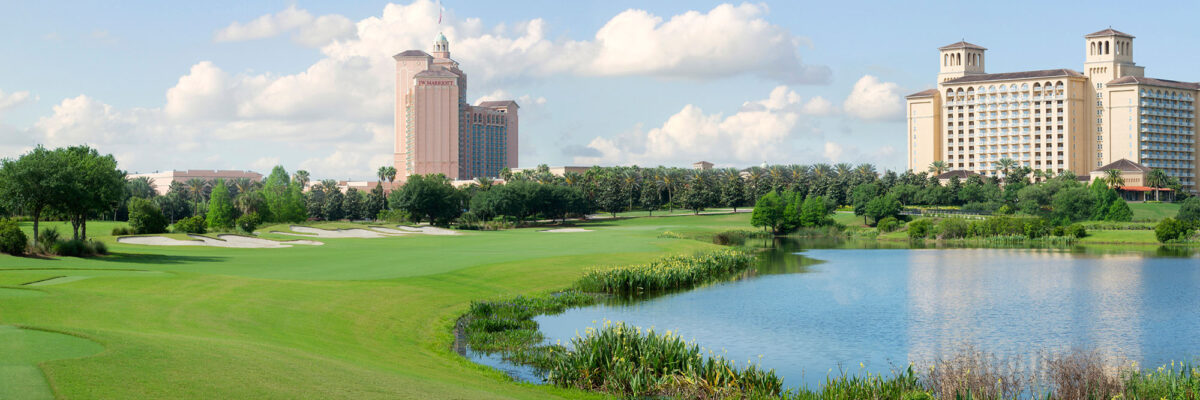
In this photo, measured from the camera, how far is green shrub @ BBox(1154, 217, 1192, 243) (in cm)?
8644

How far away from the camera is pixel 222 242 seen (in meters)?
62.9

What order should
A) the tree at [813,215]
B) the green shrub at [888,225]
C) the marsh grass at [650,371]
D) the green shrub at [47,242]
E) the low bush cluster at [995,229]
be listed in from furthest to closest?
the green shrub at [888,225] < the tree at [813,215] < the low bush cluster at [995,229] < the green shrub at [47,242] < the marsh grass at [650,371]

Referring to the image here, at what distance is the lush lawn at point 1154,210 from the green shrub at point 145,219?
126m

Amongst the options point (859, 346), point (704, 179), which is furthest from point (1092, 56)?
point (859, 346)

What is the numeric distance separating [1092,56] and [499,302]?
196656 mm

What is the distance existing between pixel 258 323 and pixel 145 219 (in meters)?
52.7

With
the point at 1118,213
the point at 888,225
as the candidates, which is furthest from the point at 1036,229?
the point at 1118,213

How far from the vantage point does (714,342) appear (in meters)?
27.2

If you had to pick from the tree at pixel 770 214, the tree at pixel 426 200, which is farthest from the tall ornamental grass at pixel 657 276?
the tree at pixel 426 200

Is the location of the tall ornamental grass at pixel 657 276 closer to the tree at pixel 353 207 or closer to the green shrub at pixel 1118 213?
the green shrub at pixel 1118 213

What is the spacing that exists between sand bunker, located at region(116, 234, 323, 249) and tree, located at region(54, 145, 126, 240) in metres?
8.26

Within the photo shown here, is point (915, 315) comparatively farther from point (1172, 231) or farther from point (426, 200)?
point (426, 200)

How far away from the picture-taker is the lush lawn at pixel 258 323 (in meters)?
13.9

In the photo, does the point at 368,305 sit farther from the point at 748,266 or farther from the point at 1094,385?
the point at 748,266
